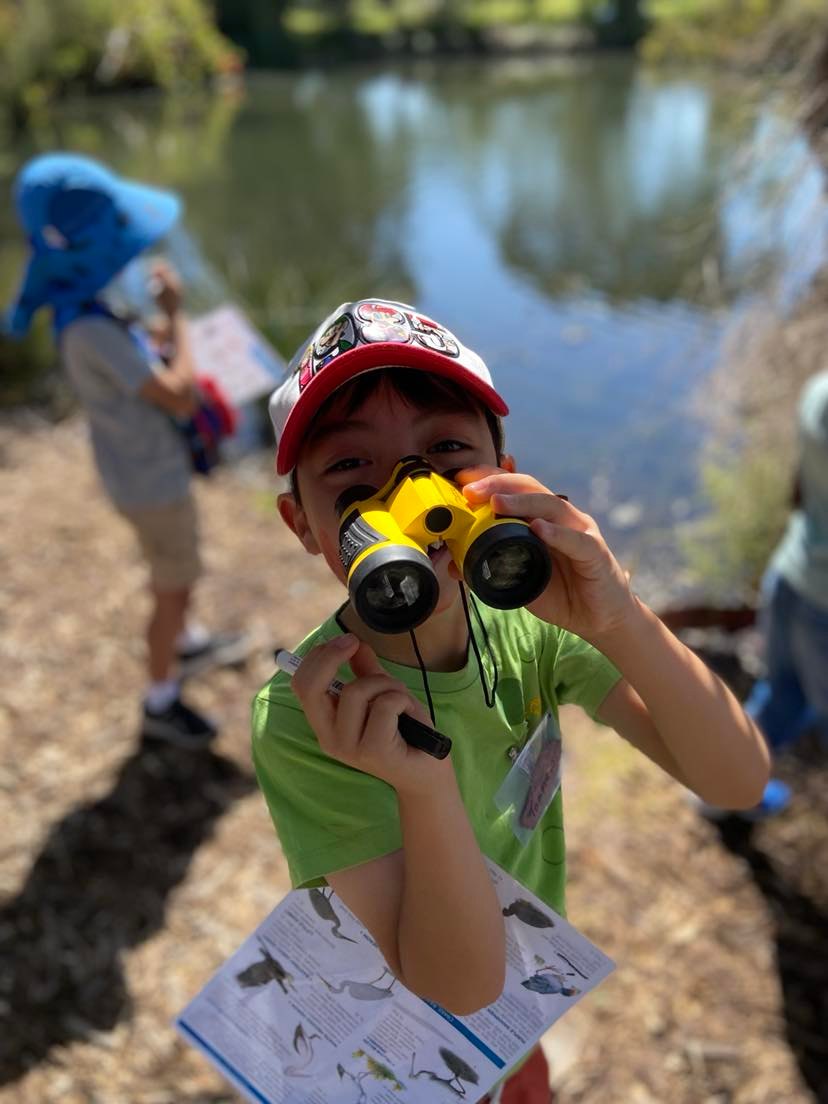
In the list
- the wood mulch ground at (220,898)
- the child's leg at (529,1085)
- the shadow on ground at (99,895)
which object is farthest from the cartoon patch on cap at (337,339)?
the shadow on ground at (99,895)

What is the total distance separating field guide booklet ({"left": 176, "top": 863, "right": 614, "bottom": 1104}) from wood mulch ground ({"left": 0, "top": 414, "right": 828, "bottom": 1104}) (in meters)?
1.13

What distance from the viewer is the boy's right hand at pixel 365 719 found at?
993 mm

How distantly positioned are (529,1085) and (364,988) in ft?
1.45

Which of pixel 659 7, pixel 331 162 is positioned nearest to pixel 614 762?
pixel 331 162

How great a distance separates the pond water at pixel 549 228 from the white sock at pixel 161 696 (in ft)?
8.41

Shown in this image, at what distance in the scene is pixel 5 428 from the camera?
17.3 ft

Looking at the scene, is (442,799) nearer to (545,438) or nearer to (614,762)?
(614,762)

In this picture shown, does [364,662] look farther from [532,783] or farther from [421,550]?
[532,783]

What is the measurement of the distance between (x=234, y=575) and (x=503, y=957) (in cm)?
313

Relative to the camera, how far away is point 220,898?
2633 mm

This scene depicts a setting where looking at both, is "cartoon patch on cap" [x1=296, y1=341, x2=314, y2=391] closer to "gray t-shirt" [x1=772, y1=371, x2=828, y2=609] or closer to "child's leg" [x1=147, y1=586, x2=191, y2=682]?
"gray t-shirt" [x1=772, y1=371, x2=828, y2=609]

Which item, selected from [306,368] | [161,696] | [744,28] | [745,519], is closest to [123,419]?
[161,696]

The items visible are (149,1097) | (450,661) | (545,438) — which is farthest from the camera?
(545,438)

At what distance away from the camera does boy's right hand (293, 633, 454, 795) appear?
993 mm
